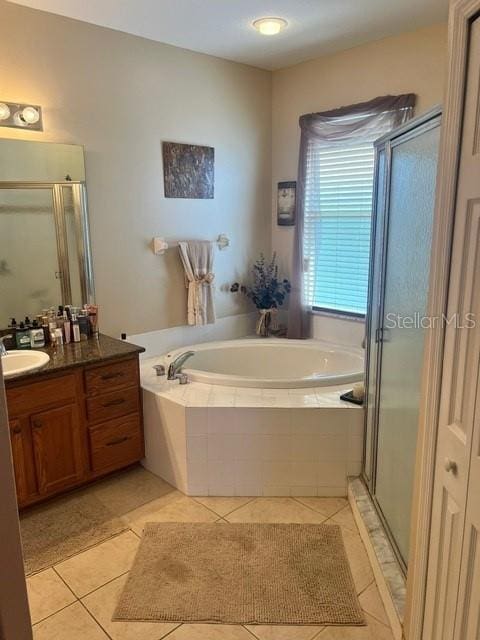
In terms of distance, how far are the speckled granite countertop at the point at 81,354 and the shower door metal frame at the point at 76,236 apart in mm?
351

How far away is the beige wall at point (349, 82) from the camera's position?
117 inches

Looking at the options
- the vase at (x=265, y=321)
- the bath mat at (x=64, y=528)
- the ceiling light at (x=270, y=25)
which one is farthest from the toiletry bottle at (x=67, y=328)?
the ceiling light at (x=270, y=25)

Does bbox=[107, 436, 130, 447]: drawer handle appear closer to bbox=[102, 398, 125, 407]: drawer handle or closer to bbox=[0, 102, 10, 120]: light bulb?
bbox=[102, 398, 125, 407]: drawer handle

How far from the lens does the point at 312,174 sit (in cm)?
372

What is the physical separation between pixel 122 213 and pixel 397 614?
2693 mm

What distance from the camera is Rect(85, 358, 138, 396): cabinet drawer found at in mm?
2623

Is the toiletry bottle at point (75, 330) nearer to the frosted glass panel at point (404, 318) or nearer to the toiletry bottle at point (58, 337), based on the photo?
the toiletry bottle at point (58, 337)

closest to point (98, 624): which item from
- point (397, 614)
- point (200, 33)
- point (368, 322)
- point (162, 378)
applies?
point (397, 614)

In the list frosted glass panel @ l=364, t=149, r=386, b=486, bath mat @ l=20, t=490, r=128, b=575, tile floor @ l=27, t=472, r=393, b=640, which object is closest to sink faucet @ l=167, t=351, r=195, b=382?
tile floor @ l=27, t=472, r=393, b=640

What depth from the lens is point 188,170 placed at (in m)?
3.49

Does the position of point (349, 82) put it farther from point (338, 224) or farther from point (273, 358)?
point (273, 358)

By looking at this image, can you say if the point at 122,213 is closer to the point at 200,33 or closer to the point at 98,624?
the point at 200,33

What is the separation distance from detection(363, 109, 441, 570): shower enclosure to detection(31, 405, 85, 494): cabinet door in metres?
1.58

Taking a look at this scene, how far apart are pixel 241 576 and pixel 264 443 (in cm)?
71
